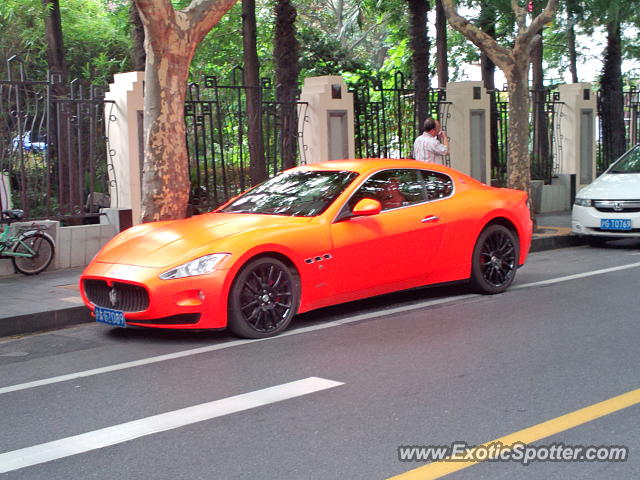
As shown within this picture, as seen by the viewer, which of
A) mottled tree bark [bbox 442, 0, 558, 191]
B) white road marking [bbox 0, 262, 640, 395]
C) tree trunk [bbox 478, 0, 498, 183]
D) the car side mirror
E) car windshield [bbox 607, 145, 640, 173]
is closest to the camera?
white road marking [bbox 0, 262, 640, 395]

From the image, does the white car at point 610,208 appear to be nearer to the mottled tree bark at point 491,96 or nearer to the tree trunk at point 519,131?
the tree trunk at point 519,131

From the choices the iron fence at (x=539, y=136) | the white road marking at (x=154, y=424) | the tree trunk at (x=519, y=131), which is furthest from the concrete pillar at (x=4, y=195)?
the iron fence at (x=539, y=136)

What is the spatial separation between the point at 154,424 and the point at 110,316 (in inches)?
94.5

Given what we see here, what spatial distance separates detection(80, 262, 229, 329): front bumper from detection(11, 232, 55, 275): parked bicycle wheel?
4.23m

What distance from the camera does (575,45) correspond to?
2941cm

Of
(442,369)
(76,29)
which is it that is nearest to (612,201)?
(442,369)

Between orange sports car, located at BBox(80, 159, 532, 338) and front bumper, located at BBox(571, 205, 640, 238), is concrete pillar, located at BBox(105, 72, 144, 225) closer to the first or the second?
orange sports car, located at BBox(80, 159, 532, 338)

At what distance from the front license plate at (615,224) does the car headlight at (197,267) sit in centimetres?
728

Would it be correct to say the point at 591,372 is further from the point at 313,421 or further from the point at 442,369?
the point at 313,421

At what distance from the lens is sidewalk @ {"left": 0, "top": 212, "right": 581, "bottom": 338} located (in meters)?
8.12

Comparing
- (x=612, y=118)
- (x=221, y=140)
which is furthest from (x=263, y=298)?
(x=612, y=118)

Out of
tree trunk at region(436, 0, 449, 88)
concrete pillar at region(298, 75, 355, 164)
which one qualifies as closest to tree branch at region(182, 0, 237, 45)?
concrete pillar at region(298, 75, 355, 164)

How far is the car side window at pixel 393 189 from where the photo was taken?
8.09 meters

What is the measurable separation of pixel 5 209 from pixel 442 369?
7.08 metres
